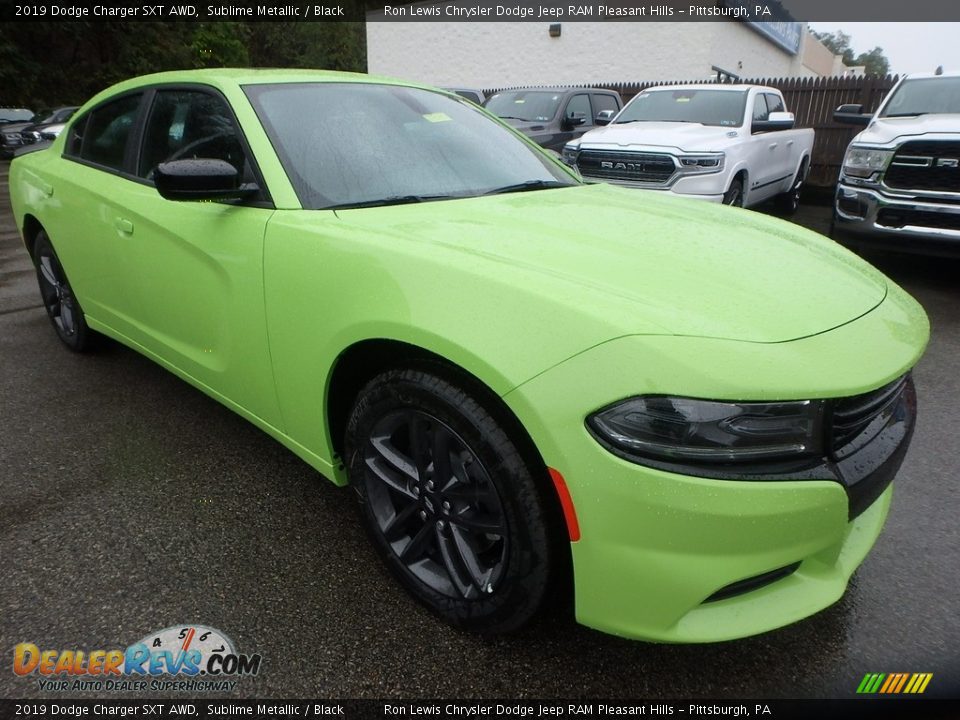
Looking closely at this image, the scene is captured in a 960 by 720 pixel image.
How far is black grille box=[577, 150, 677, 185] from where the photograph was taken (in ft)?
22.5

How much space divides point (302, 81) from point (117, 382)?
2.00m

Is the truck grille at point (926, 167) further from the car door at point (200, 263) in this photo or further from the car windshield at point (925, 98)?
the car door at point (200, 263)

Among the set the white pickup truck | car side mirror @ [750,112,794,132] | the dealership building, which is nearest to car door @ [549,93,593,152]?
the white pickup truck

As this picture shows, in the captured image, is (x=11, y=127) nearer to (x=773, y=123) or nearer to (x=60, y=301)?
(x=60, y=301)

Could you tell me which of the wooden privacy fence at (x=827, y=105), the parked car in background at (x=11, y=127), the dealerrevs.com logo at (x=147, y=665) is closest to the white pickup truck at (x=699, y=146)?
the wooden privacy fence at (x=827, y=105)

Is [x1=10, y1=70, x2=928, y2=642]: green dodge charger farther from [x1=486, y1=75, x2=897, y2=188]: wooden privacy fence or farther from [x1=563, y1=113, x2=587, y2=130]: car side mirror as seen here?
[x1=486, y1=75, x2=897, y2=188]: wooden privacy fence

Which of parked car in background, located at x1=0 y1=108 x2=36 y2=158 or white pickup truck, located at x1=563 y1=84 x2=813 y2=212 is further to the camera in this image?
parked car in background, located at x1=0 y1=108 x2=36 y2=158

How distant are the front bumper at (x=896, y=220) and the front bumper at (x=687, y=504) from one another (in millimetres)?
4604

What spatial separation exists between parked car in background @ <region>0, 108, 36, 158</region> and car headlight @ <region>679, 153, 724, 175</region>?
15.7 meters

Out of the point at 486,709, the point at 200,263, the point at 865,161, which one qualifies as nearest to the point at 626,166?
the point at 865,161

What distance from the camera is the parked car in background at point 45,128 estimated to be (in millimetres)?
14625

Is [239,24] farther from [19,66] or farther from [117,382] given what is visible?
[117,382]

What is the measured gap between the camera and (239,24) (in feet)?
119

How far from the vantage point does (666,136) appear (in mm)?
7051
